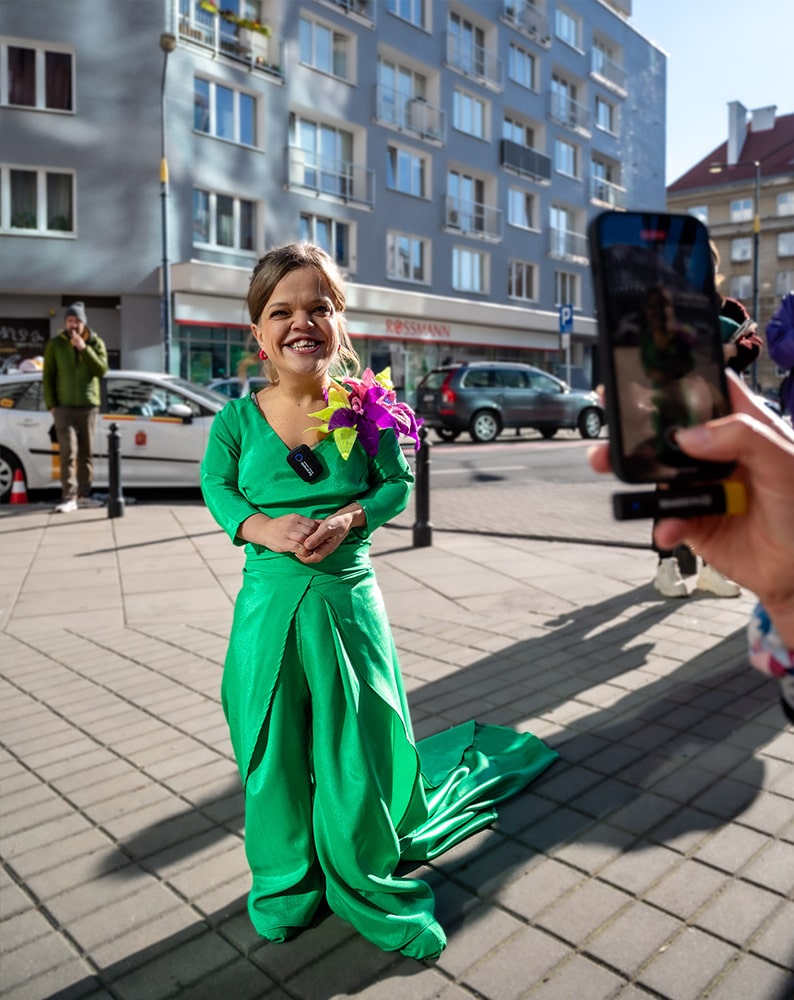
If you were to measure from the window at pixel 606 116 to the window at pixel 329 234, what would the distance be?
19.7m

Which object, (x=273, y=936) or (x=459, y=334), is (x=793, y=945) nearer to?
(x=273, y=936)

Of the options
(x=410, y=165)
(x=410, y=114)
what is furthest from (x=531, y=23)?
(x=410, y=165)

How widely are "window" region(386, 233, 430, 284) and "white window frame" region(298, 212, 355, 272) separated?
173 cm

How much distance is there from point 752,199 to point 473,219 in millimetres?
40663

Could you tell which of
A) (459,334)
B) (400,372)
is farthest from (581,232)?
(400,372)

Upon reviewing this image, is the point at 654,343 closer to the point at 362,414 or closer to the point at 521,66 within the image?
the point at 362,414

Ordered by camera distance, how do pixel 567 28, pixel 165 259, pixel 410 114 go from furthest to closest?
pixel 567 28 → pixel 410 114 → pixel 165 259

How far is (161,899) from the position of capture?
2.72 meters

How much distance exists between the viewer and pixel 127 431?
1133 centimetres

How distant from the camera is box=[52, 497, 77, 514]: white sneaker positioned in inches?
405

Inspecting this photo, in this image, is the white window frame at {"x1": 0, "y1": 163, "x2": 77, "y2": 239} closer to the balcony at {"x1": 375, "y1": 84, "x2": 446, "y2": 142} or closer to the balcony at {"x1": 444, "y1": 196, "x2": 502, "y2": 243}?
the balcony at {"x1": 375, "y1": 84, "x2": 446, "y2": 142}

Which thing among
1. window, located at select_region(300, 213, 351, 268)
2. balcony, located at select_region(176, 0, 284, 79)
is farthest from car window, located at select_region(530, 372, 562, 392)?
balcony, located at select_region(176, 0, 284, 79)

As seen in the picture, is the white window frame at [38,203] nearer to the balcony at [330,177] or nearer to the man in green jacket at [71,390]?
the balcony at [330,177]

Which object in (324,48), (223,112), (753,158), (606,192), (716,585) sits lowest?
(716,585)
